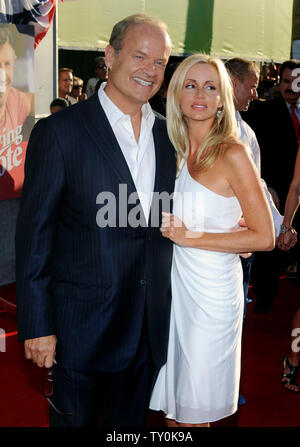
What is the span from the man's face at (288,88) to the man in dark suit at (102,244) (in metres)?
3.56

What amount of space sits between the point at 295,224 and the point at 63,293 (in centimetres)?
362

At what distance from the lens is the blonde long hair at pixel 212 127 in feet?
8.11

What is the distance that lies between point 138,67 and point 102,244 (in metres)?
0.67

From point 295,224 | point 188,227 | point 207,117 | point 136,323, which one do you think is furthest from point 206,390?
point 295,224

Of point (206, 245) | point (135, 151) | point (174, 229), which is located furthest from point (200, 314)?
point (135, 151)

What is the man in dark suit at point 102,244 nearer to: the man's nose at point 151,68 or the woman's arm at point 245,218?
the man's nose at point 151,68

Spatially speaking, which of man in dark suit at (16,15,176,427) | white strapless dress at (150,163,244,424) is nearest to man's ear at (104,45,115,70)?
man in dark suit at (16,15,176,427)

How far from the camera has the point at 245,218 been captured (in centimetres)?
240

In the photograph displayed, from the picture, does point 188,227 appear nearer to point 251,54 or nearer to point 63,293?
point 63,293

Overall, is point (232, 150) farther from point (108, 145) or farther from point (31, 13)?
point (31, 13)

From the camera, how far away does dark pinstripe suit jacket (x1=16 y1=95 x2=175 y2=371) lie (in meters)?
2.03

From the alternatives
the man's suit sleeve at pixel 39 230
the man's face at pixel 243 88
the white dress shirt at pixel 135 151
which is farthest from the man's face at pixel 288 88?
the man's suit sleeve at pixel 39 230

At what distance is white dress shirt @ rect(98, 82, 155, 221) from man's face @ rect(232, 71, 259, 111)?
1780mm

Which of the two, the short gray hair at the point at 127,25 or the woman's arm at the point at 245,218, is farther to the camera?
the woman's arm at the point at 245,218
